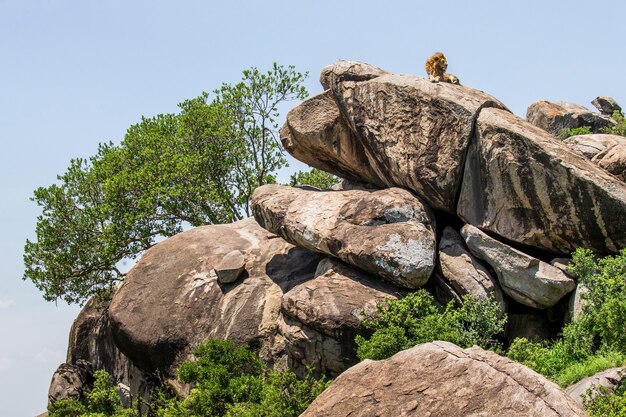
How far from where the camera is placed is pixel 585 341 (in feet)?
68.9

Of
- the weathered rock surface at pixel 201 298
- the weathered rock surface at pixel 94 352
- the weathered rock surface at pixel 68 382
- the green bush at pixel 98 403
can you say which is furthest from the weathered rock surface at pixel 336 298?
the weathered rock surface at pixel 68 382

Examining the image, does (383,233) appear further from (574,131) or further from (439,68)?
(574,131)

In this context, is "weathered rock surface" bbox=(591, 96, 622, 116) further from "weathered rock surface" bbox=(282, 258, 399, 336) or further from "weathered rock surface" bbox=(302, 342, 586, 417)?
"weathered rock surface" bbox=(302, 342, 586, 417)

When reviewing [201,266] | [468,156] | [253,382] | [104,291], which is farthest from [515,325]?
[104,291]

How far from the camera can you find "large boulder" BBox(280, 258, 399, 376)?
21875 mm

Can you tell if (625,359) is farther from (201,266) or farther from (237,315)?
(201,266)

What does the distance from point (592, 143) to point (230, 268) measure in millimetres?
11062

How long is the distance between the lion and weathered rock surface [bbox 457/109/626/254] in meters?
2.06

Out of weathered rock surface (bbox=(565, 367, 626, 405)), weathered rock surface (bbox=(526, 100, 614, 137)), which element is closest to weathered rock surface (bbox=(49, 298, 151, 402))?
weathered rock surface (bbox=(565, 367, 626, 405))

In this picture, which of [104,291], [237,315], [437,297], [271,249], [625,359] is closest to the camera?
[625,359]

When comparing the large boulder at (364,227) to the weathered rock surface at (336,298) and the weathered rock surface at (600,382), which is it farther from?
the weathered rock surface at (600,382)

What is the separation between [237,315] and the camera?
25047mm

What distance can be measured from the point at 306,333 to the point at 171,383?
17.7 ft

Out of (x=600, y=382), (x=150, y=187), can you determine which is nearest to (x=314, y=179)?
(x=150, y=187)
